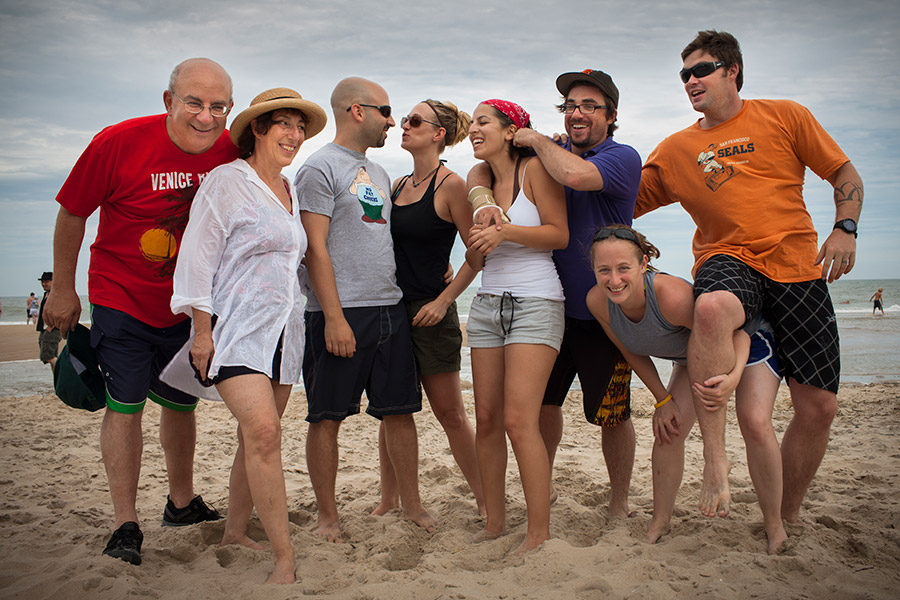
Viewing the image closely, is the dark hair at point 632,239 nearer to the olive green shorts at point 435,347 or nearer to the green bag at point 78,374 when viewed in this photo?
the olive green shorts at point 435,347

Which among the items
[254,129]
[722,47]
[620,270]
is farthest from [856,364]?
[254,129]

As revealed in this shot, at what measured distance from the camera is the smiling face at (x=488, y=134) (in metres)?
3.38

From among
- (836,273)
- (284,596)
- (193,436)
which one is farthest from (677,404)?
(193,436)

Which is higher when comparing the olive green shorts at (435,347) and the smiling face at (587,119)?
the smiling face at (587,119)

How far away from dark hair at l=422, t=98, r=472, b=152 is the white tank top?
706mm

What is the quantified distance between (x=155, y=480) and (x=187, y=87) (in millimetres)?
3059

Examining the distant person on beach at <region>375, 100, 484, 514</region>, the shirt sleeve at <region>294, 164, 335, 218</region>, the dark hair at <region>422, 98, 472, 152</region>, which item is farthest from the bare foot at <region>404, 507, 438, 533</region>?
the dark hair at <region>422, 98, 472, 152</region>

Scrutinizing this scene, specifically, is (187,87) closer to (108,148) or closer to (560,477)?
(108,148)

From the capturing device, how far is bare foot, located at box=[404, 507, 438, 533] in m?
3.73

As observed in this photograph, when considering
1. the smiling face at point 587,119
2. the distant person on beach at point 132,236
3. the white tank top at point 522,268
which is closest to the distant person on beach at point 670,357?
the white tank top at point 522,268

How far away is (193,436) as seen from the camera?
12.5 feet

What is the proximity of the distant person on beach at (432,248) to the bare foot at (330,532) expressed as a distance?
83 cm

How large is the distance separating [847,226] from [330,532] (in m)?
3.22

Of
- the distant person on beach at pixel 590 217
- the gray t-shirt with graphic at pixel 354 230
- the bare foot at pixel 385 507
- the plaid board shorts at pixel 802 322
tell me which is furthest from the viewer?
the bare foot at pixel 385 507
